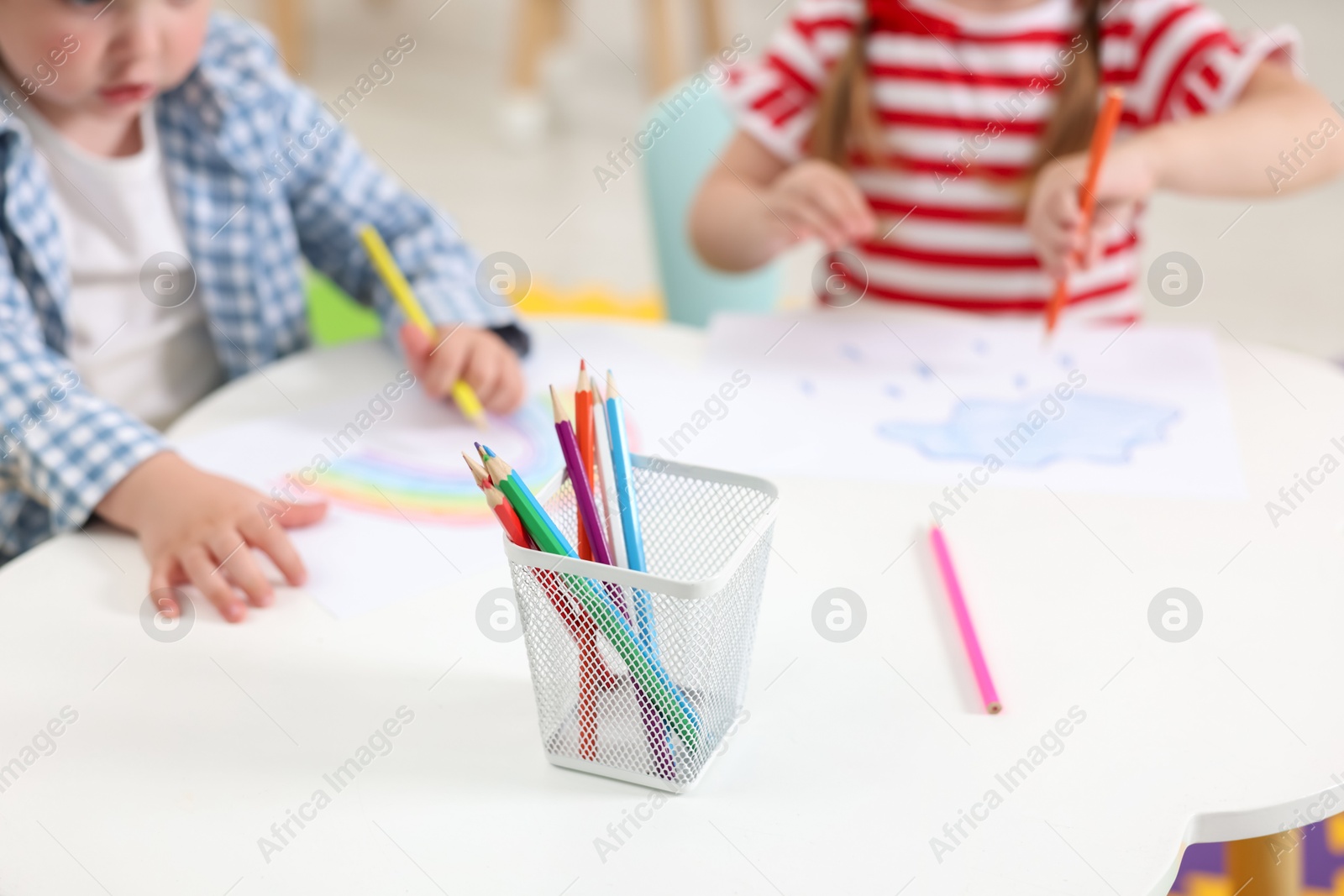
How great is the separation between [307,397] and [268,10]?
2.62m

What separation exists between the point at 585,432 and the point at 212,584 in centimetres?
23

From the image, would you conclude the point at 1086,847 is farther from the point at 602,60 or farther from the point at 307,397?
the point at 602,60

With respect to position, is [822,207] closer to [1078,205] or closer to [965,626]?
[1078,205]

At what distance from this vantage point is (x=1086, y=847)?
1.65 feet

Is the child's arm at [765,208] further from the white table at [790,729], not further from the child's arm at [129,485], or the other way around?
the child's arm at [129,485]

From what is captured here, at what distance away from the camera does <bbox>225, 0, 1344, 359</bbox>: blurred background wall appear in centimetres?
218

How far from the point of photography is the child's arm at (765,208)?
0.92 m

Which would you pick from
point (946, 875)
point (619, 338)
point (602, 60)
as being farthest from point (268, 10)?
point (946, 875)

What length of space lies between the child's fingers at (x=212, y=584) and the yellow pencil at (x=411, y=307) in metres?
0.21

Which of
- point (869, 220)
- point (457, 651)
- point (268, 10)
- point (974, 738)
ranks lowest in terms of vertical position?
point (268, 10)

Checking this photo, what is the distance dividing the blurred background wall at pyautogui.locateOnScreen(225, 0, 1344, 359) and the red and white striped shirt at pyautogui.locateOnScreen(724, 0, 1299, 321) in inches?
29.0

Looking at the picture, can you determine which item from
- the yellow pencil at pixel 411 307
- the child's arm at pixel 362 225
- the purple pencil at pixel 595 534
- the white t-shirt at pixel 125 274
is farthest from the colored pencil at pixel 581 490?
the white t-shirt at pixel 125 274

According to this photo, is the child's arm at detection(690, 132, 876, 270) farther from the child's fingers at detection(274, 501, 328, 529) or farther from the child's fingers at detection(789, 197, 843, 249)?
the child's fingers at detection(274, 501, 328, 529)

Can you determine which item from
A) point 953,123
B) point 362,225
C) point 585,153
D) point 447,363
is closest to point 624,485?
point 447,363
